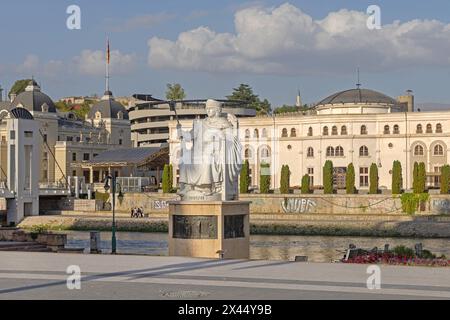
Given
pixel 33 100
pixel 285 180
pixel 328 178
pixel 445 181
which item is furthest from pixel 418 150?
pixel 33 100

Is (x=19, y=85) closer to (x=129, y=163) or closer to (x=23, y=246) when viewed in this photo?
(x=129, y=163)

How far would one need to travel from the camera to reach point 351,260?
27.0 m

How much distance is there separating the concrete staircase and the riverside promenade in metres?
5.83

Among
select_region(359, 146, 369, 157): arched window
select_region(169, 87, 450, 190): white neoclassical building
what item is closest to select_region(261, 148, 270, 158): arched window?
select_region(169, 87, 450, 190): white neoclassical building

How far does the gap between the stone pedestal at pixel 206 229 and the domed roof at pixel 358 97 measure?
239ft

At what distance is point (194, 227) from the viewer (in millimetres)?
29125

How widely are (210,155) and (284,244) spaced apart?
30753 millimetres

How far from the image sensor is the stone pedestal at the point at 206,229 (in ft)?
94.5

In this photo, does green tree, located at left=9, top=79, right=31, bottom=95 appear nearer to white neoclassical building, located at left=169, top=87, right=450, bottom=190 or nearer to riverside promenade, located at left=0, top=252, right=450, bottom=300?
white neoclassical building, located at left=169, top=87, right=450, bottom=190

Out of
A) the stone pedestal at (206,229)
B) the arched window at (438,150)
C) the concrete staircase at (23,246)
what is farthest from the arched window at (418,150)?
the stone pedestal at (206,229)

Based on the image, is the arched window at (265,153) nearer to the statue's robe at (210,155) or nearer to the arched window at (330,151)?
the arched window at (330,151)

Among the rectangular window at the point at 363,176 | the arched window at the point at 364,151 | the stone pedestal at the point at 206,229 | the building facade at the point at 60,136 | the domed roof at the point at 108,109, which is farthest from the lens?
the domed roof at the point at 108,109

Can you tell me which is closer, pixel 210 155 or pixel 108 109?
pixel 210 155

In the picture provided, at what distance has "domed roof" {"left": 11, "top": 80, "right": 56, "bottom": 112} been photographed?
116 metres
